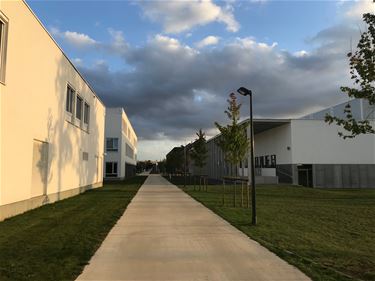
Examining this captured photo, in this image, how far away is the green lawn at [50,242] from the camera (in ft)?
20.8

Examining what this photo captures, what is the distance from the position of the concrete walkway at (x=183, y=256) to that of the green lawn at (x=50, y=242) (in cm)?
31

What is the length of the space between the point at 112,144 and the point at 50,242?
4401 cm

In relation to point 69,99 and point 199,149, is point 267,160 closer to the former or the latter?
point 199,149

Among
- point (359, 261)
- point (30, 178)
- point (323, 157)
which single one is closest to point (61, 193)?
point (30, 178)

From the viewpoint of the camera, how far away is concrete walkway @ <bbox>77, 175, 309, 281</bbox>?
→ 245 inches

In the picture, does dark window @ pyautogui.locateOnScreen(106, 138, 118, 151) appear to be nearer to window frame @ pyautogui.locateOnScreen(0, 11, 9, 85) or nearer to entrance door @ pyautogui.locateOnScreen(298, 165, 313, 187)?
entrance door @ pyautogui.locateOnScreen(298, 165, 313, 187)

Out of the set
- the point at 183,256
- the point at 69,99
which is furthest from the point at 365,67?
the point at 69,99

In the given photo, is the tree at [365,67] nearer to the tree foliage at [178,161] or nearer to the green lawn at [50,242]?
the green lawn at [50,242]

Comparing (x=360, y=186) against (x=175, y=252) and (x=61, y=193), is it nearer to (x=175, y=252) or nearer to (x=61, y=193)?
(x=61, y=193)

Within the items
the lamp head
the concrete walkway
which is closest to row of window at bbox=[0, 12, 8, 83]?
the concrete walkway

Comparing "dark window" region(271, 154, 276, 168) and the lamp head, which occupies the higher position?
the lamp head

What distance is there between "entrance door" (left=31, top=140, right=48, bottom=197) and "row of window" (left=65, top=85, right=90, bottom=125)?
4503mm

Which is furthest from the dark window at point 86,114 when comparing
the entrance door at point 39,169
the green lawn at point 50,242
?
the green lawn at point 50,242

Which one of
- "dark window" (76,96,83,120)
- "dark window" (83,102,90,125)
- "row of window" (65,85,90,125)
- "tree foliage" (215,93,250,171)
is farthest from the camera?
"dark window" (83,102,90,125)
